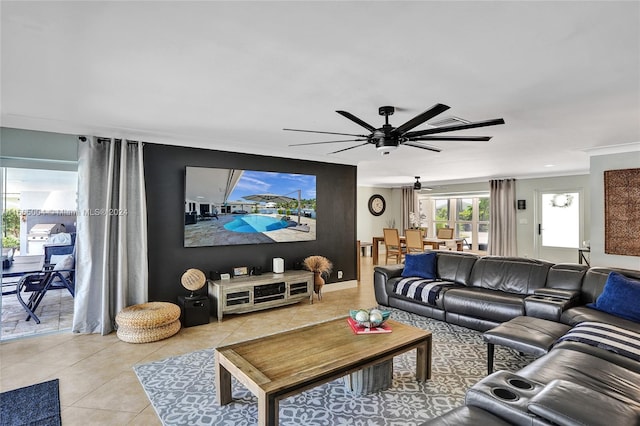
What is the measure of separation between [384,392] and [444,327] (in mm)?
1761

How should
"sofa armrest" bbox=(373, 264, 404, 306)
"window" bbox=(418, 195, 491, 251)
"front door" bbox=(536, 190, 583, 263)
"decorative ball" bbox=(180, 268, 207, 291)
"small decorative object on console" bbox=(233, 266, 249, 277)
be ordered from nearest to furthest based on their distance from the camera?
"decorative ball" bbox=(180, 268, 207, 291)
"small decorative object on console" bbox=(233, 266, 249, 277)
"sofa armrest" bbox=(373, 264, 404, 306)
"front door" bbox=(536, 190, 583, 263)
"window" bbox=(418, 195, 491, 251)

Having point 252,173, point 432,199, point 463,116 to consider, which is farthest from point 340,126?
point 432,199

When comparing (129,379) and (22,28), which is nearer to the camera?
(22,28)

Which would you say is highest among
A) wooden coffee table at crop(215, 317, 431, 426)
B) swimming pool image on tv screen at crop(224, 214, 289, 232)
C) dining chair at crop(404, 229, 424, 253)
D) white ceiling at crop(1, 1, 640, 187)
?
white ceiling at crop(1, 1, 640, 187)

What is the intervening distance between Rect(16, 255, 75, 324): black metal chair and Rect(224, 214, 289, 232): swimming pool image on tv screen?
190 centimetres

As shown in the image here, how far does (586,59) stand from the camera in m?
2.15

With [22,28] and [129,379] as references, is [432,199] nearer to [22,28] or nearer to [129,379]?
[129,379]

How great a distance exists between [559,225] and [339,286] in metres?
5.94

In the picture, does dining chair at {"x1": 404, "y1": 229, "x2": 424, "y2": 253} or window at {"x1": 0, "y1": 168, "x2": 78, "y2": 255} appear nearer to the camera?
window at {"x1": 0, "y1": 168, "x2": 78, "y2": 255}

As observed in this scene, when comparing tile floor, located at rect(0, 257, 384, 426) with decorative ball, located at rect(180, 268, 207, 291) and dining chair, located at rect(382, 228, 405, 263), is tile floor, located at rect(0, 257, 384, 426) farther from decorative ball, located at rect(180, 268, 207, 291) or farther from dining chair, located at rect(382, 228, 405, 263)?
dining chair, located at rect(382, 228, 405, 263)

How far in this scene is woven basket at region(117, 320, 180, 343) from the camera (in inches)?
141

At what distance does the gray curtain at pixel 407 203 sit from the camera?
10.9 metres

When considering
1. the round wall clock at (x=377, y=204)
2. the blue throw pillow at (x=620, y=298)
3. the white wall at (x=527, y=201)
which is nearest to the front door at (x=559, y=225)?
the white wall at (x=527, y=201)

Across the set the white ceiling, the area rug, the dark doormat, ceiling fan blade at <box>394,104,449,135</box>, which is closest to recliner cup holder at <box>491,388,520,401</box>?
the area rug
